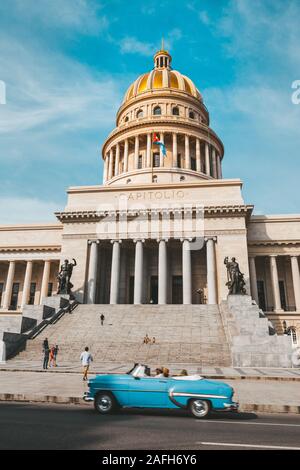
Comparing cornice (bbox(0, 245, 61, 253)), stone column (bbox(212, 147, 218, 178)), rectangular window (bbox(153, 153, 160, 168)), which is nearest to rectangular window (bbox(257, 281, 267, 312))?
stone column (bbox(212, 147, 218, 178))

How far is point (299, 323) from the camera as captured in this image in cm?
3778

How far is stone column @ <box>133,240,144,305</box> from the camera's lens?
121 feet

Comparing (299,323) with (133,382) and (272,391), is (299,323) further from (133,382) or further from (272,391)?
(133,382)

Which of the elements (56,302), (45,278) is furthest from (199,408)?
(45,278)

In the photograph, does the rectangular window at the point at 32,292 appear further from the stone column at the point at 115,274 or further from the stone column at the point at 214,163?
the stone column at the point at 214,163

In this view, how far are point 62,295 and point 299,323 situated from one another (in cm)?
2543

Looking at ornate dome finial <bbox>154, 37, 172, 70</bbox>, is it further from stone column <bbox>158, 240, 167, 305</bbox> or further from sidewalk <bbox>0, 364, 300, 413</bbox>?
sidewalk <bbox>0, 364, 300, 413</bbox>

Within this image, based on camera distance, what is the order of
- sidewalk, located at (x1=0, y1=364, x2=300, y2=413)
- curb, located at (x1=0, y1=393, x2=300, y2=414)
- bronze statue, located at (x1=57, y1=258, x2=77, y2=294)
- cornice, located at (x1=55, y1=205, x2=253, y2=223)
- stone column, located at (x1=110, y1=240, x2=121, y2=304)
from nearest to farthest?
curb, located at (x1=0, y1=393, x2=300, y2=414) < sidewalk, located at (x1=0, y1=364, x2=300, y2=413) < bronze statue, located at (x1=57, y1=258, x2=77, y2=294) < stone column, located at (x1=110, y1=240, x2=121, y2=304) < cornice, located at (x1=55, y1=205, x2=253, y2=223)

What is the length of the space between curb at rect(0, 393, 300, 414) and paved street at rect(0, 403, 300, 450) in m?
0.48

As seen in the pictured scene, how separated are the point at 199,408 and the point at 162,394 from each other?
3.08ft

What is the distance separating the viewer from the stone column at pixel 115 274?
37.3 meters

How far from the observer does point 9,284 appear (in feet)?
147

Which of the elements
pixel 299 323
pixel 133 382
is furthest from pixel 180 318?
pixel 133 382

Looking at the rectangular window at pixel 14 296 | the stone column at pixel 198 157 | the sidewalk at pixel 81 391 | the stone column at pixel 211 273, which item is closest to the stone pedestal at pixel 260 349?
the sidewalk at pixel 81 391
